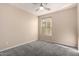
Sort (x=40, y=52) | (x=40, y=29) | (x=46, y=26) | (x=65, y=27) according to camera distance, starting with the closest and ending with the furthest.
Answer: (x=40, y=52) < (x=65, y=27) < (x=46, y=26) < (x=40, y=29)

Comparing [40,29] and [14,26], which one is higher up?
[14,26]

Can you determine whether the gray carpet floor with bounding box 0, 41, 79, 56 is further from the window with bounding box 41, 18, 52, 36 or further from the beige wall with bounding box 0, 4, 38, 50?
the window with bounding box 41, 18, 52, 36

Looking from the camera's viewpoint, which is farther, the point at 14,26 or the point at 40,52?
the point at 14,26

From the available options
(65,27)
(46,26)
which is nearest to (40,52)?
(65,27)

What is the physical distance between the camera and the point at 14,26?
383 cm

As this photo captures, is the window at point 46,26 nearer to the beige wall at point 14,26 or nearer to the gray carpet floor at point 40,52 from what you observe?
the beige wall at point 14,26

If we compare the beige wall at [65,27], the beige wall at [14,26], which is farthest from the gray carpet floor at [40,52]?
the beige wall at [65,27]

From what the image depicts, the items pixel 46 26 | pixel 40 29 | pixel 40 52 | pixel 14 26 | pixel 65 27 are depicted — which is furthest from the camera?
pixel 40 29

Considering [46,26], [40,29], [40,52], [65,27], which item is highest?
[46,26]

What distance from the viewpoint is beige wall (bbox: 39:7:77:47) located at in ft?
12.2

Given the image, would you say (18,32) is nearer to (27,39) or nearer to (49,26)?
(27,39)

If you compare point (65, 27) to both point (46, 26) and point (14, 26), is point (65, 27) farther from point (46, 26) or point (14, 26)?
point (14, 26)

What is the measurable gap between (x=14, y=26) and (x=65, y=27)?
123 inches

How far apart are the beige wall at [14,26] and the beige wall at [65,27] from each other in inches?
68.4
